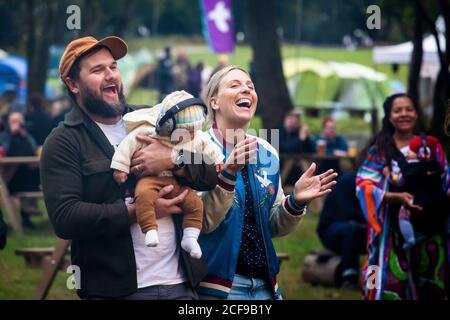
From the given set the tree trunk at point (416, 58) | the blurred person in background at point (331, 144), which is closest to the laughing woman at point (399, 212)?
the tree trunk at point (416, 58)

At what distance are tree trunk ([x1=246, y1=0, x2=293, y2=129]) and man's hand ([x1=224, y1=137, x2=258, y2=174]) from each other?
1374 centimetres

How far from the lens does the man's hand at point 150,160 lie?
4.25 m

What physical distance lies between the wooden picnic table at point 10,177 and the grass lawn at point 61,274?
22cm

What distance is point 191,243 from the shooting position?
4.25 m

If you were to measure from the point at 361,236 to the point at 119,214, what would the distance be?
226 inches

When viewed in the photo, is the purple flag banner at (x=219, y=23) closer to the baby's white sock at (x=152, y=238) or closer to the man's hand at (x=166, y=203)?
the man's hand at (x=166, y=203)

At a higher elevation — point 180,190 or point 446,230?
point 180,190

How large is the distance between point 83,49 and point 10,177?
8825mm

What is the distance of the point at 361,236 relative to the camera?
9695mm

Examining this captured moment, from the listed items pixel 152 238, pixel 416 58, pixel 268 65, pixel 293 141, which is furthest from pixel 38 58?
pixel 152 238
